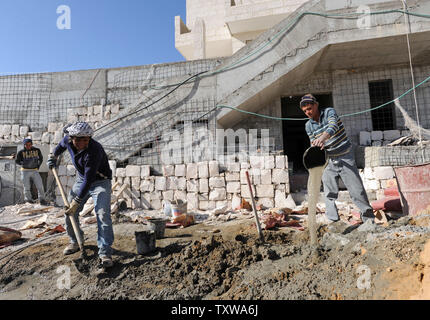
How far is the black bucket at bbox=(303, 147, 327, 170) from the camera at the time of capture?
3891mm

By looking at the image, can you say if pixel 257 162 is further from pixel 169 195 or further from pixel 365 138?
pixel 365 138

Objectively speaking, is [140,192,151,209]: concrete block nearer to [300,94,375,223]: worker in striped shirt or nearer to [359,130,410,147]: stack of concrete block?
[300,94,375,223]: worker in striped shirt

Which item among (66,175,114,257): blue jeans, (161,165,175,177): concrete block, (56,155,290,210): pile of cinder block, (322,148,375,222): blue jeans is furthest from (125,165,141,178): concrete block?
(322,148,375,222): blue jeans

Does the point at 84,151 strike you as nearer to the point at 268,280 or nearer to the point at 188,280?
the point at 188,280

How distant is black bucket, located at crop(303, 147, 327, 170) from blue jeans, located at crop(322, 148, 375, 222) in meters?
0.13

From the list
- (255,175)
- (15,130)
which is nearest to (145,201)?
(255,175)

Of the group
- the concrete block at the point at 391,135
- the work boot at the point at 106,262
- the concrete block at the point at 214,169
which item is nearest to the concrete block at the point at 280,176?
the concrete block at the point at 214,169

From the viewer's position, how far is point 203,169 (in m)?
6.76

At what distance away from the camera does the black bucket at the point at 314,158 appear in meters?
3.89

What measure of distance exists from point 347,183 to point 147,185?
4.93 metres

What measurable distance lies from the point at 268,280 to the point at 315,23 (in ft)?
22.1

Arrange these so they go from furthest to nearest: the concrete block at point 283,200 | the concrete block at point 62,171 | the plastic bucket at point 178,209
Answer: the concrete block at point 62,171 < the concrete block at point 283,200 < the plastic bucket at point 178,209

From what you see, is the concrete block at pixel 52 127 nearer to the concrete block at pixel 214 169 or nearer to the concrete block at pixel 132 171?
the concrete block at pixel 132 171
